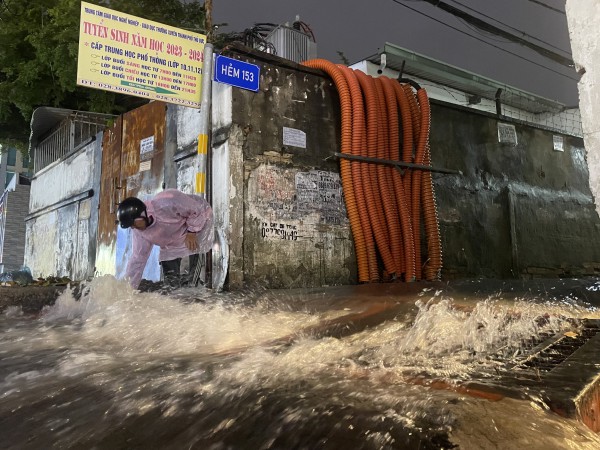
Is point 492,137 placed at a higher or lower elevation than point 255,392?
higher

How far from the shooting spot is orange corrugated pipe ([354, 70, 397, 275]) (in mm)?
6340

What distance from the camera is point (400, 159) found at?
690 cm

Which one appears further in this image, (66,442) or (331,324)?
(331,324)

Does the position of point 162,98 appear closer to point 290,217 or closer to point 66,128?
point 290,217

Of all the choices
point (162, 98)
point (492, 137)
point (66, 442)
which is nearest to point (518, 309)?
point (66, 442)

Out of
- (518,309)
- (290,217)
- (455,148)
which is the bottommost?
(518,309)

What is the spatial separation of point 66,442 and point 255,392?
2.52ft

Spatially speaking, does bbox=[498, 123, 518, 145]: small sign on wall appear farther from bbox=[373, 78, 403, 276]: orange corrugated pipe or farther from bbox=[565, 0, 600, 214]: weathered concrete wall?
bbox=[565, 0, 600, 214]: weathered concrete wall

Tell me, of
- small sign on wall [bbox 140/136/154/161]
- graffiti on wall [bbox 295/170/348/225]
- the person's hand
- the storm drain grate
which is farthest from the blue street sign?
the storm drain grate

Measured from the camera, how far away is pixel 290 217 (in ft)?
19.9

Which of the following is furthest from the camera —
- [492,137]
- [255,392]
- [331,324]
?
[492,137]

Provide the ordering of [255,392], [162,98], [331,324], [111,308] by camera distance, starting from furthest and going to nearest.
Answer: [162,98] → [111,308] → [331,324] → [255,392]

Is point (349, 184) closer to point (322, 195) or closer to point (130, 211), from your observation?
point (322, 195)

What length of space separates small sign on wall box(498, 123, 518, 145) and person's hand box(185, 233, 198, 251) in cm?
643
